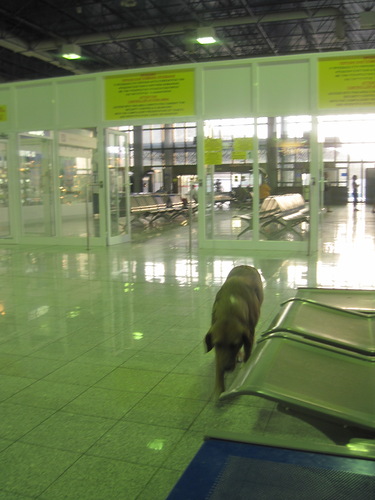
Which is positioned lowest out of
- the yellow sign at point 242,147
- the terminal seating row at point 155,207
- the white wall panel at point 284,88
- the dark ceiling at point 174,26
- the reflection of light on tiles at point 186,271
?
the reflection of light on tiles at point 186,271

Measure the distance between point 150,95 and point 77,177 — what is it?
2.67 metres

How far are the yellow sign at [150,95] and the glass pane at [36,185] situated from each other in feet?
6.60

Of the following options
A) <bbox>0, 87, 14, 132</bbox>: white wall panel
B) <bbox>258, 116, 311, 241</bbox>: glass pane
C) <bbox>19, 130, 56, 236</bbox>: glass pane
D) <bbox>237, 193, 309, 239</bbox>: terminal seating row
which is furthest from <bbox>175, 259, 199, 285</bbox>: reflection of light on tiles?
<bbox>0, 87, 14, 132</bbox>: white wall panel

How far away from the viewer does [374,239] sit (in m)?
12.4

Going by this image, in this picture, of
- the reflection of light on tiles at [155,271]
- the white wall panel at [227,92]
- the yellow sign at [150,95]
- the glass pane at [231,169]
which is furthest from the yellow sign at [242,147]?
the reflection of light on tiles at [155,271]

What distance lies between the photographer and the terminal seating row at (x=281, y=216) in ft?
34.0

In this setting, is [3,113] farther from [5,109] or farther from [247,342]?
[247,342]

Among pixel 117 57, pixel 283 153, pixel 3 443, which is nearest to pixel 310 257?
pixel 283 153

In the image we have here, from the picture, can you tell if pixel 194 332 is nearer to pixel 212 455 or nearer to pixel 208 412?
pixel 208 412

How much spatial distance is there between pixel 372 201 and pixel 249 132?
22440 mm

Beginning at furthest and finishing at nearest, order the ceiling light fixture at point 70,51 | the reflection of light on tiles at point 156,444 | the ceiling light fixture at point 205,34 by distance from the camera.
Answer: the ceiling light fixture at point 70,51 < the ceiling light fixture at point 205,34 < the reflection of light on tiles at point 156,444

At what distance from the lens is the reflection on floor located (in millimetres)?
2389

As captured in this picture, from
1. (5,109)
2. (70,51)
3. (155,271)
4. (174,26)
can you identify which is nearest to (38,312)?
(155,271)

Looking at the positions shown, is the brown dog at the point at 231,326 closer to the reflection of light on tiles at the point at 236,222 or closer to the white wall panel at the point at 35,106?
the reflection of light on tiles at the point at 236,222
